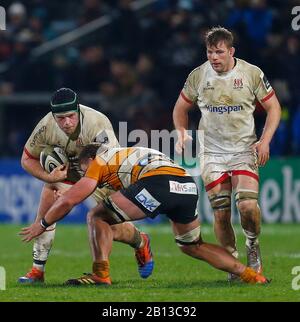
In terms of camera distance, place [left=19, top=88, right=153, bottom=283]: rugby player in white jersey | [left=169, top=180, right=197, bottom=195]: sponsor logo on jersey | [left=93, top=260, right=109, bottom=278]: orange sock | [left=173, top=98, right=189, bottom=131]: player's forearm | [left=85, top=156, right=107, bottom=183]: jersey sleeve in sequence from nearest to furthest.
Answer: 1. [left=85, top=156, right=107, bottom=183]: jersey sleeve
2. [left=169, top=180, right=197, bottom=195]: sponsor logo on jersey
3. [left=93, top=260, right=109, bottom=278]: orange sock
4. [left=19, top=88, right=153, bottom=283]: rugby player in white jersey
5. [left=173, top=98, right=189, bottom=131]: player's forearm

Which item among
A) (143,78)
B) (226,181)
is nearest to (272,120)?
(226,181)

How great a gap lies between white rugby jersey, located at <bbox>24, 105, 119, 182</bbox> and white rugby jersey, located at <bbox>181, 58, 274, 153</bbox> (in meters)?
Result: 1.09

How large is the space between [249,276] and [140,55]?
1260 cm

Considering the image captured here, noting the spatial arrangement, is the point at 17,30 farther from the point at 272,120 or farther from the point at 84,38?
the point at 272,120

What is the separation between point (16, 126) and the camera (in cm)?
2462

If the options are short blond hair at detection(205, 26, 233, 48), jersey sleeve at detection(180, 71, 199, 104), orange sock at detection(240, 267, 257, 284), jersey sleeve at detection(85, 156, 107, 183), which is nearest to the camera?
jersey sleeve at detection(85, 156, 107, 183)

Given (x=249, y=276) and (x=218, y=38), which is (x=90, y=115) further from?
(x=249, y=276)

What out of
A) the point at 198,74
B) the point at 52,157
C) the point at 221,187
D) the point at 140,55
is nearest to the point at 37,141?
the point at 52,157

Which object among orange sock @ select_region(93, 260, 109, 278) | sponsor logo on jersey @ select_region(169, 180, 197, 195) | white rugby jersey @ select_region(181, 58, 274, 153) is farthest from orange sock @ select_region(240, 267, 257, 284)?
white rugby jersey @ select_region(181, 58, 274, 153)

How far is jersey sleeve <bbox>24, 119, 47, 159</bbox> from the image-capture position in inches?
476

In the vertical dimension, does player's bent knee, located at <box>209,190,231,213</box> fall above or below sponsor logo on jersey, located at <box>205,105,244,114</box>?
below

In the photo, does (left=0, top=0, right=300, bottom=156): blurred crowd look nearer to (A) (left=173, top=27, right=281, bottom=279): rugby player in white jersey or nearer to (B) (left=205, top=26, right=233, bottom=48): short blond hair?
(A) (left=173, top=27, right=281, bottom=279): rugby player in white jersey

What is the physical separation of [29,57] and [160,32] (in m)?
3.26

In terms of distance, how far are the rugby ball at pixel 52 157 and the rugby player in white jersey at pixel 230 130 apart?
1.26 metres
